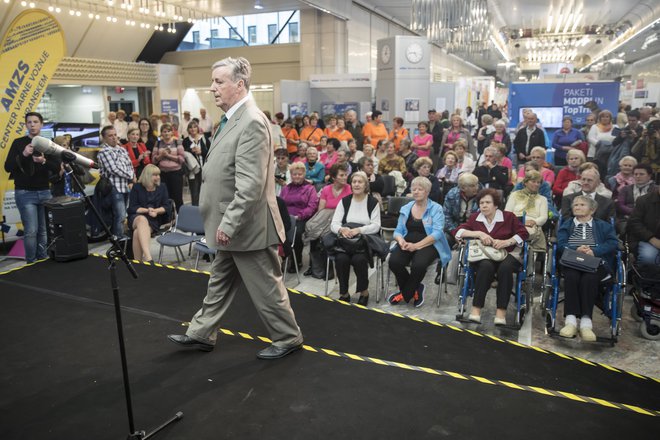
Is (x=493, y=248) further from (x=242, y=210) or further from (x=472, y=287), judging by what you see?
(x=242, y=210)

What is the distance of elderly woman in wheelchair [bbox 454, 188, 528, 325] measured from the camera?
14.0ft

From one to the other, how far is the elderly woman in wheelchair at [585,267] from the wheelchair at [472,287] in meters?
0.29

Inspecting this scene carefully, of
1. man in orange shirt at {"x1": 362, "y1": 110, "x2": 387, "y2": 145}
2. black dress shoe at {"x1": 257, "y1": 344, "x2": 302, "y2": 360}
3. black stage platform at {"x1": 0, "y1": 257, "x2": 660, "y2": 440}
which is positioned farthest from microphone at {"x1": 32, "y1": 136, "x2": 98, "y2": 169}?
man in orange shirt at {"x1": 362, "y1": 110, "x2": 387, "y2": 145}

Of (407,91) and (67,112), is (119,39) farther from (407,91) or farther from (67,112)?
(407,91)

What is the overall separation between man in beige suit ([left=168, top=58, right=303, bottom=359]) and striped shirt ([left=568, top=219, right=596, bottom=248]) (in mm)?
2582

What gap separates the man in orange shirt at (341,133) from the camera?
971 cm

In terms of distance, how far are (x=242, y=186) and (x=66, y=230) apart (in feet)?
10.1

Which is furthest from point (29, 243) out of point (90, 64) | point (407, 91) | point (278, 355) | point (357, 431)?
point (90, 64)

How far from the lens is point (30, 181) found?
212 inches

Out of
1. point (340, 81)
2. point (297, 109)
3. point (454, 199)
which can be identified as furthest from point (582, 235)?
point (340, 81)

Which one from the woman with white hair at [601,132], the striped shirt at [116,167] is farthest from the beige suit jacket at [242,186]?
the woman with white hair at [601,132]

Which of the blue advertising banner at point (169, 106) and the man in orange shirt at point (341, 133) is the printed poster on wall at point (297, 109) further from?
the blue advertising banner at point (169, 106)

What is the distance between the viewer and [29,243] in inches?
216

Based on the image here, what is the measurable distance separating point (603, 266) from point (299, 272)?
2941 mm
